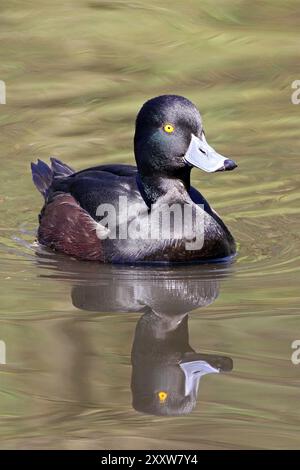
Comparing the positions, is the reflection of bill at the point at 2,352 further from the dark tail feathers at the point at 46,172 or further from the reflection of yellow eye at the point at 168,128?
the dark tail feathers at the point at 46,172

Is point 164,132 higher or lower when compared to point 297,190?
higher

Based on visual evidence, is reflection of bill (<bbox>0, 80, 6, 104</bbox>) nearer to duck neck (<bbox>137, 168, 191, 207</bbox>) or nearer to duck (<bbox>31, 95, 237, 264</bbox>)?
duck (<bbox>31, 95, 237, 264</bbox>)

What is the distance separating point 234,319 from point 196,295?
77cm

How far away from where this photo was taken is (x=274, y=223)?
11891 mm

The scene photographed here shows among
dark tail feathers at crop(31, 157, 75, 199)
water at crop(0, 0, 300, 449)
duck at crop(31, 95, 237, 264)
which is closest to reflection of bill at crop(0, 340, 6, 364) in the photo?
water at crop(0, 0, 300, 449)

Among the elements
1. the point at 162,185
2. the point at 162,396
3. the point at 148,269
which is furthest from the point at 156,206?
the point at 162,396

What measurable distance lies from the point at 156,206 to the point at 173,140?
57 centimetres

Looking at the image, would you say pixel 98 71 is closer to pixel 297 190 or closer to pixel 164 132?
pixel 297 190

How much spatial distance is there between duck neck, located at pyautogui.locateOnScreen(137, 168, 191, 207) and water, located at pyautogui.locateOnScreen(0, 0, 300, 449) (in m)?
0.65

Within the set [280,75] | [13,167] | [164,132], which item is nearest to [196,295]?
[164,132]

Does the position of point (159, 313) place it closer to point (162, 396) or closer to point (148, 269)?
point (148, 269)

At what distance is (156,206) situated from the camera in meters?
10.9

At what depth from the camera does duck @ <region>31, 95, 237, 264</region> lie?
10586 mm

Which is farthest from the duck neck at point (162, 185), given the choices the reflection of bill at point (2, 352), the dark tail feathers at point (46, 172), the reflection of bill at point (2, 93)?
the reflection of bill at point (2, 93)
